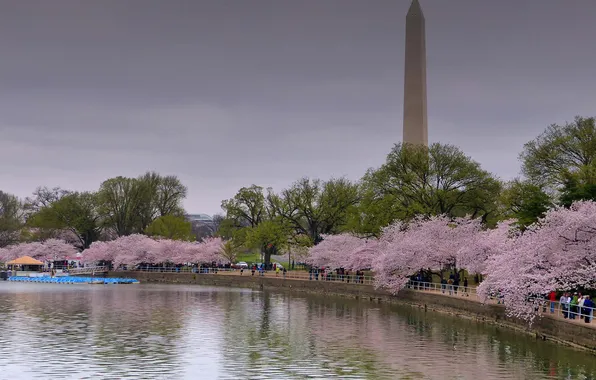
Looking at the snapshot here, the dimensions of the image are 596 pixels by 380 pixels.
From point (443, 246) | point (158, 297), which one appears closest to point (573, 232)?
point (443, 246)

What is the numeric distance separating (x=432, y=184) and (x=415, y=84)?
1325 cm

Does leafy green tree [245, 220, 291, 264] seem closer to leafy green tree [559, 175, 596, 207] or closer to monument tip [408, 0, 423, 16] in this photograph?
monument tip [408, 0, 423, 16]

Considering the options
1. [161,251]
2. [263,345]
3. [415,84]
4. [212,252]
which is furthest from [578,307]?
[161,251]

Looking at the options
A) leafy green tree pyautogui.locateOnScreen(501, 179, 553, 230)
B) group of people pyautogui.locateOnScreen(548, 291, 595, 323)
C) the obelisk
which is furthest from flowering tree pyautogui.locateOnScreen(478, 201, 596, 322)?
the obelisk

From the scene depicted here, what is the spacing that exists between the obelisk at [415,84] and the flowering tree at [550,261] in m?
47.5

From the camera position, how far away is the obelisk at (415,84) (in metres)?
96.4

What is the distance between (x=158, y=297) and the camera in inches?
3206

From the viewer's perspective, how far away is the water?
1371 inches

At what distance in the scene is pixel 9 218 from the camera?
166250mm

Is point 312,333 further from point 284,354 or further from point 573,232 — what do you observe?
point 573,232

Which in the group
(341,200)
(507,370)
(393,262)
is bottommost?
(507,370)

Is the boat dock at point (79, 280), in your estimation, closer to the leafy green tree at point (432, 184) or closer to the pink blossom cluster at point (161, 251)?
the pink blossom cluster at point (161, 251)

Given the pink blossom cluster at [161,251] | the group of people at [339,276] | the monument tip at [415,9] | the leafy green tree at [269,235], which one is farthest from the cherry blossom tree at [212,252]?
the monument tip at [415,9]

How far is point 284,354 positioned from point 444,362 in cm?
820
